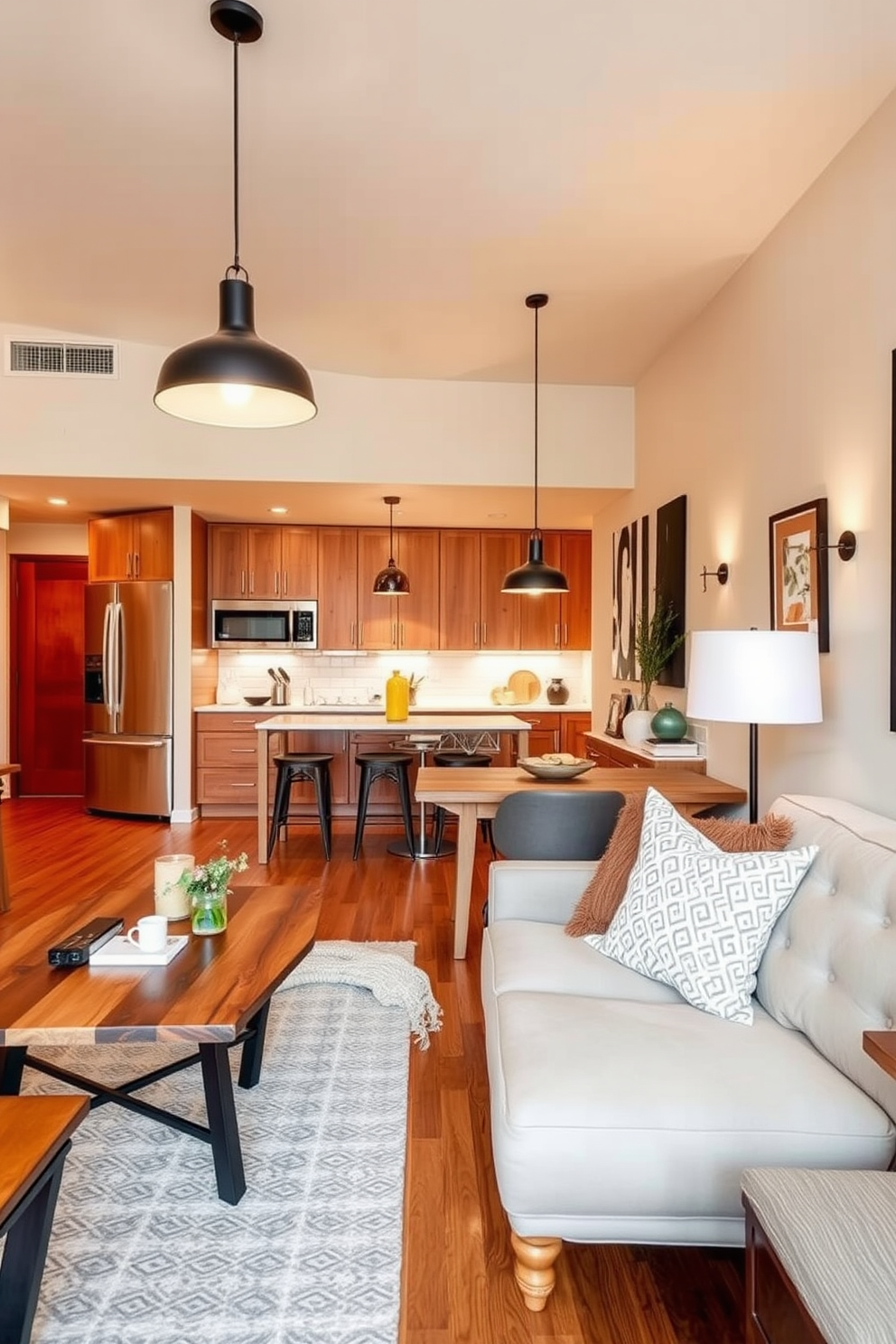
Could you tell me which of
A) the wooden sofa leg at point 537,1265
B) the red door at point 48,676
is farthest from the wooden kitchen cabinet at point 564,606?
the wooden sofa leg at point 537,1265

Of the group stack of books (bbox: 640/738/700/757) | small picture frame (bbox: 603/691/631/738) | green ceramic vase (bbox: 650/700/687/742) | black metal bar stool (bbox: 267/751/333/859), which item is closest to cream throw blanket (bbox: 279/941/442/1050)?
stack of books (bbox: 640/738/700/757)

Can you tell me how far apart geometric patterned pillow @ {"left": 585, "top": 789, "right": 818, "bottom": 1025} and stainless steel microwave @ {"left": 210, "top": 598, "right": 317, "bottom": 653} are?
4740 mm

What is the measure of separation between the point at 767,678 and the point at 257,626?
474 centimetres

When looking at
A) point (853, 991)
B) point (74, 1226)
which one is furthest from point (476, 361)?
point (74, 1226)

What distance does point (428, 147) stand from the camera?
2482 mm

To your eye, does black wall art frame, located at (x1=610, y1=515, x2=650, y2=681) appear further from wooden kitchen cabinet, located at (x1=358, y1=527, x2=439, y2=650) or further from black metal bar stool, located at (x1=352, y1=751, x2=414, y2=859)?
wooden kitchen cabinet, located at (x1=358, y1=527, x2=439, y2=650)

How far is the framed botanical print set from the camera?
2.50 m

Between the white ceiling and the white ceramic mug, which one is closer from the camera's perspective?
the white ceramic mug

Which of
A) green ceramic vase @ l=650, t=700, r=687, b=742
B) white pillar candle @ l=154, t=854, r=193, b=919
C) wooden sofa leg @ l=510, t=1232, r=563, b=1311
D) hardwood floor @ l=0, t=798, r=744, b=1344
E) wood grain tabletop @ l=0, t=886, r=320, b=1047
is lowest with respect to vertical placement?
hardwood floor @ l=0, t=798, r=744, b=1344

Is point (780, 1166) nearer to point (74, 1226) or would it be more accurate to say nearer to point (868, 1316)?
point (868, 1316)

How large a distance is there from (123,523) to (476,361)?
309 cm

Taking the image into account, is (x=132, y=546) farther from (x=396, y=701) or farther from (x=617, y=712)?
(x=617, y=712)

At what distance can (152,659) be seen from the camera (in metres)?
5.66

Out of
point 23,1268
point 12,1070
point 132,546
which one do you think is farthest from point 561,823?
point 132,546
